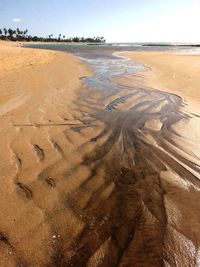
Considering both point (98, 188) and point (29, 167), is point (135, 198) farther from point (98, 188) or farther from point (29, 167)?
point (29, 167)

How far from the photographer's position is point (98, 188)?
3129 millimetres

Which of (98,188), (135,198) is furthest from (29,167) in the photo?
(135,198)

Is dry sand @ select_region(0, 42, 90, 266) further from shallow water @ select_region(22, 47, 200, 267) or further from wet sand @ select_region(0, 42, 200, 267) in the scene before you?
shallow water @ select_region(22, 47, 200, 267)

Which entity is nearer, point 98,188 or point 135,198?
point 135,198

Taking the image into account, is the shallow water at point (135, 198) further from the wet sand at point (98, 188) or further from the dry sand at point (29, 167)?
the dry sand at point (29, 167)

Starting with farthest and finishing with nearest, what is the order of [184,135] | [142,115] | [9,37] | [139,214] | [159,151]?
1. [9,37]
2. [142,115]
3. [184,135]
4. [159,151]
5. [139,214]

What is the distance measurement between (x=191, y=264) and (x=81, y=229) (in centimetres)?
108

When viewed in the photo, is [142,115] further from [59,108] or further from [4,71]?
[4,71]

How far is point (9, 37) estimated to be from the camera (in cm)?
12200

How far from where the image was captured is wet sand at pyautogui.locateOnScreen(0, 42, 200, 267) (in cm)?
223

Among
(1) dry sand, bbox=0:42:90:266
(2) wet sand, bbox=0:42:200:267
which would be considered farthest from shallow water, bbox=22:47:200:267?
(1) dry sand, bbox=0:42:90:266

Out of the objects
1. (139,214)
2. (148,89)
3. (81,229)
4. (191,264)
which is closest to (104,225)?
(81,229)

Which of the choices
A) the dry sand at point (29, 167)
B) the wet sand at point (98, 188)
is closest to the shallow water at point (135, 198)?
the wet sand at point (98, 188)

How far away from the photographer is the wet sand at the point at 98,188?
2.23 m
